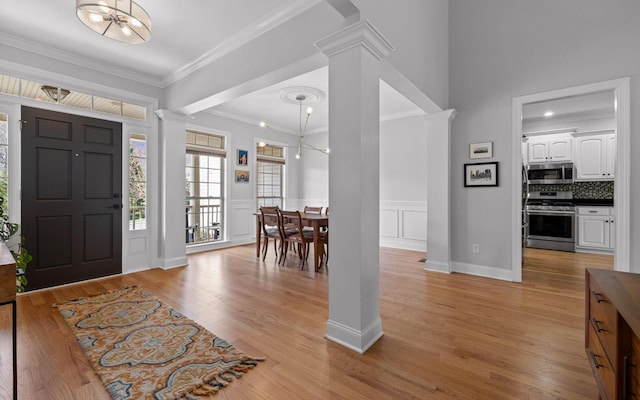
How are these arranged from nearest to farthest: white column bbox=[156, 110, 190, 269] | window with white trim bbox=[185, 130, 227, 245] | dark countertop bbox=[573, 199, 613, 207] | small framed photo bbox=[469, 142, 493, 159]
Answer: small framed photo bbox=[469, 142, 493, 159], white column bbox=[156, 110, 190, 269], dark countertop bbox=[573, 199, 613, 207], window with white trim bbox=[185, 130, 227, 245]

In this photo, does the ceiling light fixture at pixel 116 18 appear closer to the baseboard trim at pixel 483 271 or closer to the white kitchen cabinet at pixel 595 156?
the baseboard trim at pixel 483 271

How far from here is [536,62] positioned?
133 inches

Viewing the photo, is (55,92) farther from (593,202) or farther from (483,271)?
(593,202)

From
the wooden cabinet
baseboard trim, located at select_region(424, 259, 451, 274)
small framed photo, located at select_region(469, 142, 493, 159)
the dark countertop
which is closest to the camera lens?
the wooden cabinet

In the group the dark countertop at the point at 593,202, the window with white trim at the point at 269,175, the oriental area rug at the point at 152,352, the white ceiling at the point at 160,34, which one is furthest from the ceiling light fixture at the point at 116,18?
the dark countertop at the point at 593,202

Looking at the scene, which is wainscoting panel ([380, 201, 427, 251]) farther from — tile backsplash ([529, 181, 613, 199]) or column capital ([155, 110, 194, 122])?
column capital ([155, 110, 194, 122])

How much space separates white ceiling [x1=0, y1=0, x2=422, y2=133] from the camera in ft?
8.77

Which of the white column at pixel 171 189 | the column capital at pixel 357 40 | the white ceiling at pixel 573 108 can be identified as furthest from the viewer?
the white ceiling at pixel 573 108

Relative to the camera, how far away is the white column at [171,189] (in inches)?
166

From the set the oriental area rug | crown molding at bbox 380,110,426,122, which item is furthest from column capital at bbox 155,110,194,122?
crown molding at bbox 380,110,426,122

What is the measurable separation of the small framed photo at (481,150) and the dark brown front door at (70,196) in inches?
193

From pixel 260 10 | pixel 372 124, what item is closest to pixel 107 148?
pixel 260 10

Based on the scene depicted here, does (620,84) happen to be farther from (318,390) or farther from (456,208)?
(318,390)

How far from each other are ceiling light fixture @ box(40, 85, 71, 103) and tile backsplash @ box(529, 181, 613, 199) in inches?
328
